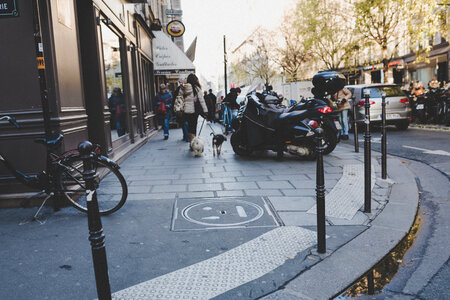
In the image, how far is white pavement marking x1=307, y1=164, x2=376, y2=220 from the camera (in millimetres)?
4387

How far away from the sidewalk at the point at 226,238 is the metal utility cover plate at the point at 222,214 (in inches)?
0.4

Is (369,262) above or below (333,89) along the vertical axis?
below

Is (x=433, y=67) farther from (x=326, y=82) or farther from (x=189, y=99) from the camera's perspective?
(x=189, y=99)

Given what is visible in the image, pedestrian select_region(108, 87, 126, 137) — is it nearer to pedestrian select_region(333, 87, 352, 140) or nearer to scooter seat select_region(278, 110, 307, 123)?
scooter seat select_region(278, 110, 307, 123)

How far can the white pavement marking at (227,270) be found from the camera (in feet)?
8.91

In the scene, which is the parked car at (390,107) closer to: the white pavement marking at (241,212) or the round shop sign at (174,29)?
the white pavement marking at (241,212)

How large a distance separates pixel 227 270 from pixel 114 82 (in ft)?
23.5

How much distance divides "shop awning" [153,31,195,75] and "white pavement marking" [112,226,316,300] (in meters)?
14.6

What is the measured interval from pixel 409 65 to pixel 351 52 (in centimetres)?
705

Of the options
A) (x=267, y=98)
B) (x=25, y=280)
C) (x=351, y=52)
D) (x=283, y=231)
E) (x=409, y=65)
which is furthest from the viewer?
(x=409, y=65)

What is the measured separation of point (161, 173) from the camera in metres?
7.10

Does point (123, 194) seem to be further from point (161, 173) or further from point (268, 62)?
point (268, 62)

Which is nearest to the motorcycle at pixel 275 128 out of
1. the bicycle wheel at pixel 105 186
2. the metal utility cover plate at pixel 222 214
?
the metal utility cover plate at pixel 222 214

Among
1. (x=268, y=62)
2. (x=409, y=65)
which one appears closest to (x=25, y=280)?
(x=409, y=65)
